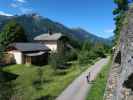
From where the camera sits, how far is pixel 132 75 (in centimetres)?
394

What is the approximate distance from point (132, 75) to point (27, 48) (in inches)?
2107

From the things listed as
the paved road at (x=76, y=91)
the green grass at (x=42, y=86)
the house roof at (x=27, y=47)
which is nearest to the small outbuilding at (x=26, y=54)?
the house roof at (x=27, y=47)

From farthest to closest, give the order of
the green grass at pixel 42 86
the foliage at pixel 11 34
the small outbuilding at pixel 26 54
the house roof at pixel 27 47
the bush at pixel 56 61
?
the foliage at pixel 11 34
the house roof at pixel 27 47
the small outbuilding at pixel 26 54
the bush at pixel 56 61
the green grass at pixel 42 86

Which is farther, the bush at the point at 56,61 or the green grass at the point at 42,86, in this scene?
the bush at the point at 56,61

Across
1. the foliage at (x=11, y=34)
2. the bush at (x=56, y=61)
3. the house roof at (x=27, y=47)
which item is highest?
the foliage at (x=11, y=34)

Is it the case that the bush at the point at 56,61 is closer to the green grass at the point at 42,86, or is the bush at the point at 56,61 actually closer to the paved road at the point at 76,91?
the green grass at the point at 42,86

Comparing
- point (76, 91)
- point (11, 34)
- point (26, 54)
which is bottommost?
point (76, 91)

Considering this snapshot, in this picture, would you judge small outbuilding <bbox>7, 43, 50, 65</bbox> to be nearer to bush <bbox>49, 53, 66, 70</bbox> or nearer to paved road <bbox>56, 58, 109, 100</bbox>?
bush <bbox>49, 53, 66, 70</bbox>

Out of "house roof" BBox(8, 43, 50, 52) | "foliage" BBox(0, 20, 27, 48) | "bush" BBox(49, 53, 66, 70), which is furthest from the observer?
"foliage" BBox(0, 20, 27, 48)

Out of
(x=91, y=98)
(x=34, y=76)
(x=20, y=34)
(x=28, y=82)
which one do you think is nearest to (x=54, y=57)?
(x=34, y=76)

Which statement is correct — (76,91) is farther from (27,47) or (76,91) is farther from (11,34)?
(11,34)

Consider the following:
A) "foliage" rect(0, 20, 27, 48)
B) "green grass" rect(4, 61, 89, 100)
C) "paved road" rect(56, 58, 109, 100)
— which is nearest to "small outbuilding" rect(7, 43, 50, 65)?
"green grass" rect(4, 61, 89, 100)

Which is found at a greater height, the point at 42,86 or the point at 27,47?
the point at 27,47

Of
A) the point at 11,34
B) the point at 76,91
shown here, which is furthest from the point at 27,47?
the point at 76,91
